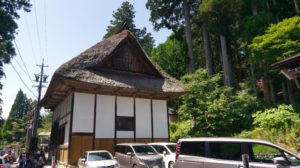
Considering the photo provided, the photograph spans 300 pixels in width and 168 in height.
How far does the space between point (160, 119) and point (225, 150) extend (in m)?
12.1

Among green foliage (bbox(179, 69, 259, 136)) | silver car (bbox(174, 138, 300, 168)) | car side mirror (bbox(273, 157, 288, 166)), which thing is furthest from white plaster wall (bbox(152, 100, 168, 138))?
car side mirror (bbox(273, 157, 288, 166))

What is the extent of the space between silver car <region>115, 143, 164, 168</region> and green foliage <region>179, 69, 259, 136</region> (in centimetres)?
732

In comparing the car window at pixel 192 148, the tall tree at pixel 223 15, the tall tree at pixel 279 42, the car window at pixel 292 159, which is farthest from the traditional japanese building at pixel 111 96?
the car window at pixel 292 159

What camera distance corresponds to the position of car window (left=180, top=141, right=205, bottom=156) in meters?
8.93

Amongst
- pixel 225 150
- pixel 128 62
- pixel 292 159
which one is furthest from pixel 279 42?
pixel 292 159

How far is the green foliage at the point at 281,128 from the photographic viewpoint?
1464cm

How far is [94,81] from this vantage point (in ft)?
54.3

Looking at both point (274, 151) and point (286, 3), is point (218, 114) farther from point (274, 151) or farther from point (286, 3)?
point (286, 3)

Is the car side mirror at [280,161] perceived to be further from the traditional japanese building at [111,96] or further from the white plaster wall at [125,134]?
the white plaster wall at [125,134]

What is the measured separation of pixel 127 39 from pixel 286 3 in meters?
17.0

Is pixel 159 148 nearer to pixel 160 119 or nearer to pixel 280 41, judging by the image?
pixel 160 119

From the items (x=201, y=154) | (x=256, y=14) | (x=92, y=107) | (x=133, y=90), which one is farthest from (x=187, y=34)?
(x=201, y=154)

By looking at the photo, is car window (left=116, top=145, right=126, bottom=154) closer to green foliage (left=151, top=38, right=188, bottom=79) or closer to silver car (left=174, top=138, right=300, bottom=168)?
silver car (left=174, top=138, right=300, bottom=168)

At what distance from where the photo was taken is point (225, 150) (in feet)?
26.8
